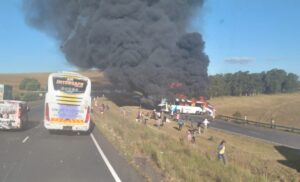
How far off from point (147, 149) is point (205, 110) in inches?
1931

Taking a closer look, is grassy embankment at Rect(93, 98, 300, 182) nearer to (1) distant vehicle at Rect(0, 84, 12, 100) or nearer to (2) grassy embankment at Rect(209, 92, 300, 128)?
(1) distant vehicle at Rect(0, 84, 12, 100)

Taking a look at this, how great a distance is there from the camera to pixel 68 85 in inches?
988

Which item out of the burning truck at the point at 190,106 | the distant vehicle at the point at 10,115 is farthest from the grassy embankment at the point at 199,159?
the burning truck at the point at 190,106

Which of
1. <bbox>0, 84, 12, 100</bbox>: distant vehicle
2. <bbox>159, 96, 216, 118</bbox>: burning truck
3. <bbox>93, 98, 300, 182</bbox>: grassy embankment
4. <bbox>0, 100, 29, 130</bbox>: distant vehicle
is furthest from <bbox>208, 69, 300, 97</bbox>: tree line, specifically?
<bbox>0, 100, 29, 130</bbox>: distant vehicle

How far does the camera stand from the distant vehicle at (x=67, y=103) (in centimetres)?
2442

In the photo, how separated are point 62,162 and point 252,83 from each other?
141 meters

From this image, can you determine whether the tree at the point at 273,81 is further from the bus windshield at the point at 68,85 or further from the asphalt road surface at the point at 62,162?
the asphalt road surface at the point at 62,162

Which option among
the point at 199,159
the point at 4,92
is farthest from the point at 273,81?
the point at 199,159

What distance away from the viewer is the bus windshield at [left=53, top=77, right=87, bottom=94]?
24922 millimetres

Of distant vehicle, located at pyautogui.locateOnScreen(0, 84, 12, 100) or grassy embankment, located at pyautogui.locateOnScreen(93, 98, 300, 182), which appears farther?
distant vehicle, located at pyautogui.locateOnScreen(0, 84, 12, 100)

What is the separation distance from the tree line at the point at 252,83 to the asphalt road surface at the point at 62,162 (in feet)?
353

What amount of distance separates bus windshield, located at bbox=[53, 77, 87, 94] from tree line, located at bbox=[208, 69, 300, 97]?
10140 centimetres

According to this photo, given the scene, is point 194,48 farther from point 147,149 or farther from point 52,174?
point 52,174

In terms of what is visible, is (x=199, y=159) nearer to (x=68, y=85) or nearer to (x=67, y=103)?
(x=67, y=103)
